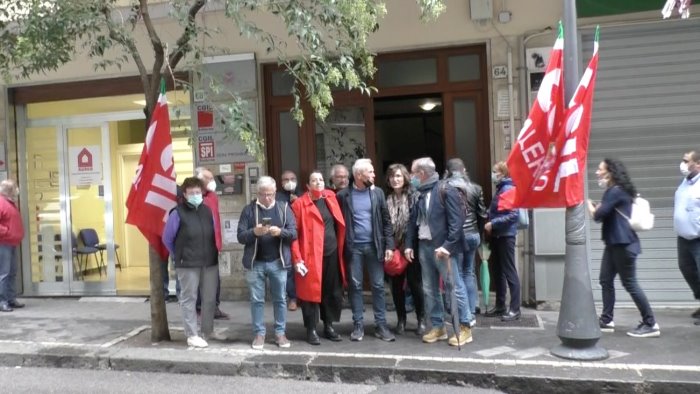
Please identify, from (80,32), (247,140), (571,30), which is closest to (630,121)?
(571,30)

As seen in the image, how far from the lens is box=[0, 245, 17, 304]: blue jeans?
9.00 meters

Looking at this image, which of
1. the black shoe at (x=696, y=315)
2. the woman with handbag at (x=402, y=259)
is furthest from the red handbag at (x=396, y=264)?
the black shoe at (x=696, y=315)

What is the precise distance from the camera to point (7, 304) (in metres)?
9.12

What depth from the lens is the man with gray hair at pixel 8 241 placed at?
29.5 feet

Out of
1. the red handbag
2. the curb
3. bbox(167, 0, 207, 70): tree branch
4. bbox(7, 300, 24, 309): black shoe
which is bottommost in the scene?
the curb

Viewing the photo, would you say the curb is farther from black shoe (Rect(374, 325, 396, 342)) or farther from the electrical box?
the electrical box

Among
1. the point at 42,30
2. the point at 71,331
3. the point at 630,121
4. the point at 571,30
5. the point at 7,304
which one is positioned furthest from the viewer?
the point at 7,304

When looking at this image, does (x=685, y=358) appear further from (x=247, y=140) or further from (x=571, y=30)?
(x=247, y=140)

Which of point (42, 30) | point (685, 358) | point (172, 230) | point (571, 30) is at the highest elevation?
point (42, 30)

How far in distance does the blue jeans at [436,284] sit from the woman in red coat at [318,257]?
2.99ft

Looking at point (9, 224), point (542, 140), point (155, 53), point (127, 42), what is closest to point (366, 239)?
point (542, 140)

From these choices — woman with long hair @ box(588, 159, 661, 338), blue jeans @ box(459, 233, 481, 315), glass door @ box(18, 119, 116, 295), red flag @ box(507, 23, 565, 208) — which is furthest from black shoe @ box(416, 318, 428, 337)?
glass door @ box(18, 119, 116, 295)

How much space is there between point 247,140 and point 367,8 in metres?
1.83

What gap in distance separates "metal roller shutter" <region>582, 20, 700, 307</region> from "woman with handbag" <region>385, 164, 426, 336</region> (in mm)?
2888
